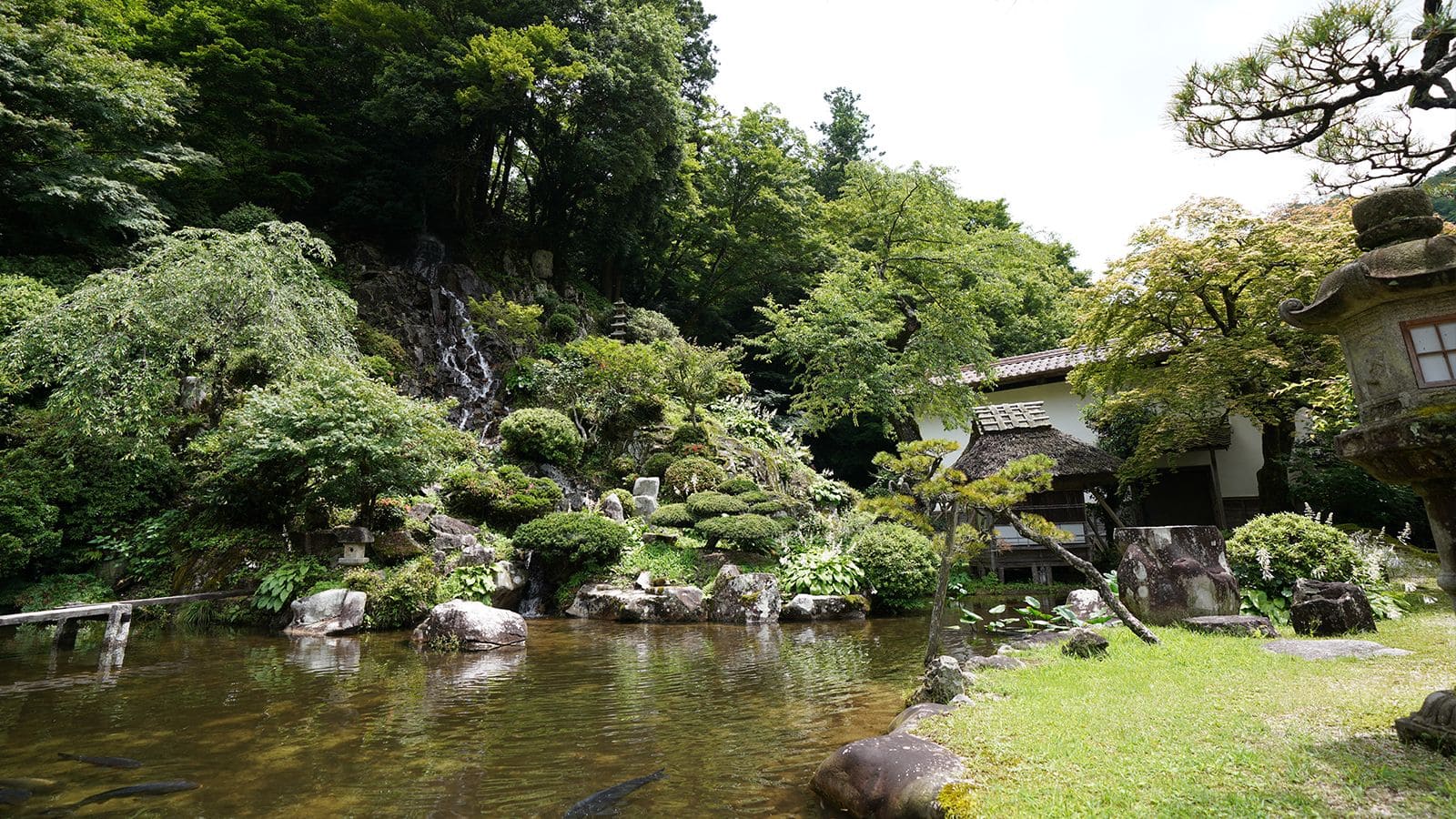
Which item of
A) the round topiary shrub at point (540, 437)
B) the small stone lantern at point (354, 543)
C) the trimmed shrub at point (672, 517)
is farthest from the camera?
the round topiary shrub at point (540, 437)

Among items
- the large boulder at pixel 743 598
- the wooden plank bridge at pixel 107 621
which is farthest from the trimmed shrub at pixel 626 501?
the wooden plank bridge at pixel 107 621

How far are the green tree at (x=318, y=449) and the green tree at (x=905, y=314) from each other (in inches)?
357

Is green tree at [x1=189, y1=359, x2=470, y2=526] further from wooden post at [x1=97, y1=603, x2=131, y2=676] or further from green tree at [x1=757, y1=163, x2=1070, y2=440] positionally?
green tree at [x1=757, y1=163, x2=1070, y2=440]

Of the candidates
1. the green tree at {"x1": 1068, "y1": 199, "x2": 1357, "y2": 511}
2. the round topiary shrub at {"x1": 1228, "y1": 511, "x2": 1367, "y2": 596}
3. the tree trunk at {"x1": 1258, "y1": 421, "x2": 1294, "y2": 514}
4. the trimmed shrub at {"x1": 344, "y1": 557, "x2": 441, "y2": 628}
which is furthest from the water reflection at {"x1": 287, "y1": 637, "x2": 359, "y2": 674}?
the tree trunk at {"x1": 1258, "y1": 421, "x2": 1294, "y2": 514}

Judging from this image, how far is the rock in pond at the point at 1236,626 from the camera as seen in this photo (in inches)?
246

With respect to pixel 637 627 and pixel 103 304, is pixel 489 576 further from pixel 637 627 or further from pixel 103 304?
pixel 103 304

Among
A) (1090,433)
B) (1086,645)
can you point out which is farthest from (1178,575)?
(1090,433)

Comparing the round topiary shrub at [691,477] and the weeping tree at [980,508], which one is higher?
the round topiary shrub at [691,477]

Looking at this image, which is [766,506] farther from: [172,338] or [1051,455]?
[172,338]

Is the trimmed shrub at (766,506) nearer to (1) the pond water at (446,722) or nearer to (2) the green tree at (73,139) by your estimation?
(1) the pond water at (446,722)

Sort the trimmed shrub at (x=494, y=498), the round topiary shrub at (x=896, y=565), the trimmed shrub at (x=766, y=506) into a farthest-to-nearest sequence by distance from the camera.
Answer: the trimmed shrub at (x=766, y=506) < the trimmed shrub at (x=494, y=498) < the round topiary shrub at (x=896, y=565)

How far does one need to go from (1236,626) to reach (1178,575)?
3.08 ft

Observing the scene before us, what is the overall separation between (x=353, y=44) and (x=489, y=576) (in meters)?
17.9

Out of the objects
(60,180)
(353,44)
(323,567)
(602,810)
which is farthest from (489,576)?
(353,44)
